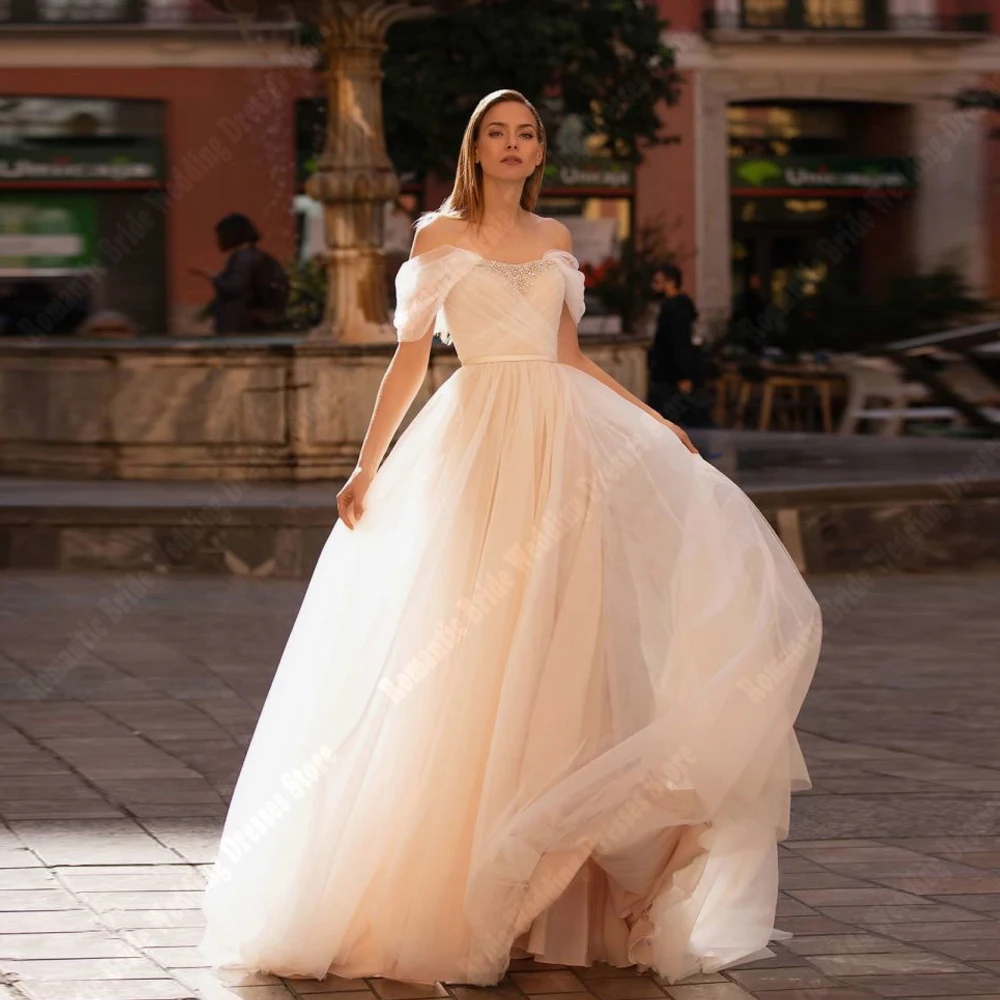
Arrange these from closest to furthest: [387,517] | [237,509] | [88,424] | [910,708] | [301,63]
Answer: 1. [387,517]
2. [910,708]
3. [237,509]
4. [88,424]
5. [301,63]

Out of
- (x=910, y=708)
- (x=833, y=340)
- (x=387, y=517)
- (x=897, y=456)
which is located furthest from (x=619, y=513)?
(x=833, y=340)

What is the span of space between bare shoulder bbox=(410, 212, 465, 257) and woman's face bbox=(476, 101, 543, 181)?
0.13 metres

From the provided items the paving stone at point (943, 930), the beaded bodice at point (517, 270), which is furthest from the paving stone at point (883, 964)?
the beaded bodice at point (517, 270)

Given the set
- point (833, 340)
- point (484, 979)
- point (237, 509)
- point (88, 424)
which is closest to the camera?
point (484, 979)

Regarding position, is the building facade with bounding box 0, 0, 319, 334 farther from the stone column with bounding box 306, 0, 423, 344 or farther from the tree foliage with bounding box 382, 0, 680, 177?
the stone column with bounding box 306, 0, 423, 344

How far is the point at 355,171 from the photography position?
1335 cm

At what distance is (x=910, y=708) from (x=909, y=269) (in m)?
23.9

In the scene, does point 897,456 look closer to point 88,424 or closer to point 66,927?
point 88,424

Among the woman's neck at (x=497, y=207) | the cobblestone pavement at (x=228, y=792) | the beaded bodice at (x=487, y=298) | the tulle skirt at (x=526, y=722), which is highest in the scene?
the woman's neck at (x=497, y=207)

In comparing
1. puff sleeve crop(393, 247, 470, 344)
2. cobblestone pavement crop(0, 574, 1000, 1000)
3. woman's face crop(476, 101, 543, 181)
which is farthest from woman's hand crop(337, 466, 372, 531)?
cobblestone pavement crop(0, 574, 1000, 1000)

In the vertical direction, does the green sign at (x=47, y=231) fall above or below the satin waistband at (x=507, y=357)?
below

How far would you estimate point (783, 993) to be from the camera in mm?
4363

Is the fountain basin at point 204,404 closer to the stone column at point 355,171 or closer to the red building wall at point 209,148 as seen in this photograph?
the stone column at point 355,171

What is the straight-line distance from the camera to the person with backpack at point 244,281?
44.8ft
